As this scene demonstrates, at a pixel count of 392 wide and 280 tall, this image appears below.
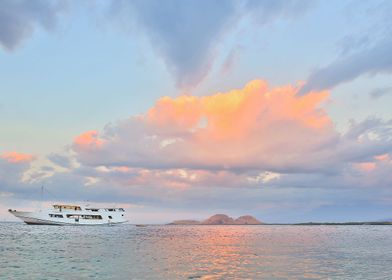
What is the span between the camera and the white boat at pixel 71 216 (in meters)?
181

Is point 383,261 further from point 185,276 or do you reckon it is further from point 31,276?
point 31,276

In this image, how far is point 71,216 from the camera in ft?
602

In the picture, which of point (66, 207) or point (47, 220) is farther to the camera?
point (66, 207)

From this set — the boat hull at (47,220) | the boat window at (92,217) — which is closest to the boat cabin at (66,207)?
the boat window at (92,217)

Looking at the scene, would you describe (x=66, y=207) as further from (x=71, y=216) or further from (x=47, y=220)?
(x=47, y=220)

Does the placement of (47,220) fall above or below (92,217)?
below

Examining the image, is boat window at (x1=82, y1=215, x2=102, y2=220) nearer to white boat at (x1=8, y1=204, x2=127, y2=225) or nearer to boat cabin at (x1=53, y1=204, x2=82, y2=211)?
white boat at (x1=8, y1=204, x2=127, y2=225)

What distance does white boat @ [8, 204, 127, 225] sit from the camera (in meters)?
181

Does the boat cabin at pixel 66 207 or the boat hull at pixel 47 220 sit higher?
the boat cabin at pixel 66 207

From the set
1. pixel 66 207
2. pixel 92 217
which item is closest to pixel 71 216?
pixel 66 207

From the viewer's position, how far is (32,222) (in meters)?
188

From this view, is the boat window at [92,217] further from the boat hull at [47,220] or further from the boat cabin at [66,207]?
the boat cabin at [66,207]

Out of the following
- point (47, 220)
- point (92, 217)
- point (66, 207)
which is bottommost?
point (47, 220)

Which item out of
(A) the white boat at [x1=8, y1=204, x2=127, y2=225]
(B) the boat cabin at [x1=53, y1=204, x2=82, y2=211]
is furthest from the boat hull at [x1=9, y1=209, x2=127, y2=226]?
(B) the boat cabin at [x1=53, y1=204, x2=82, y2=211]
